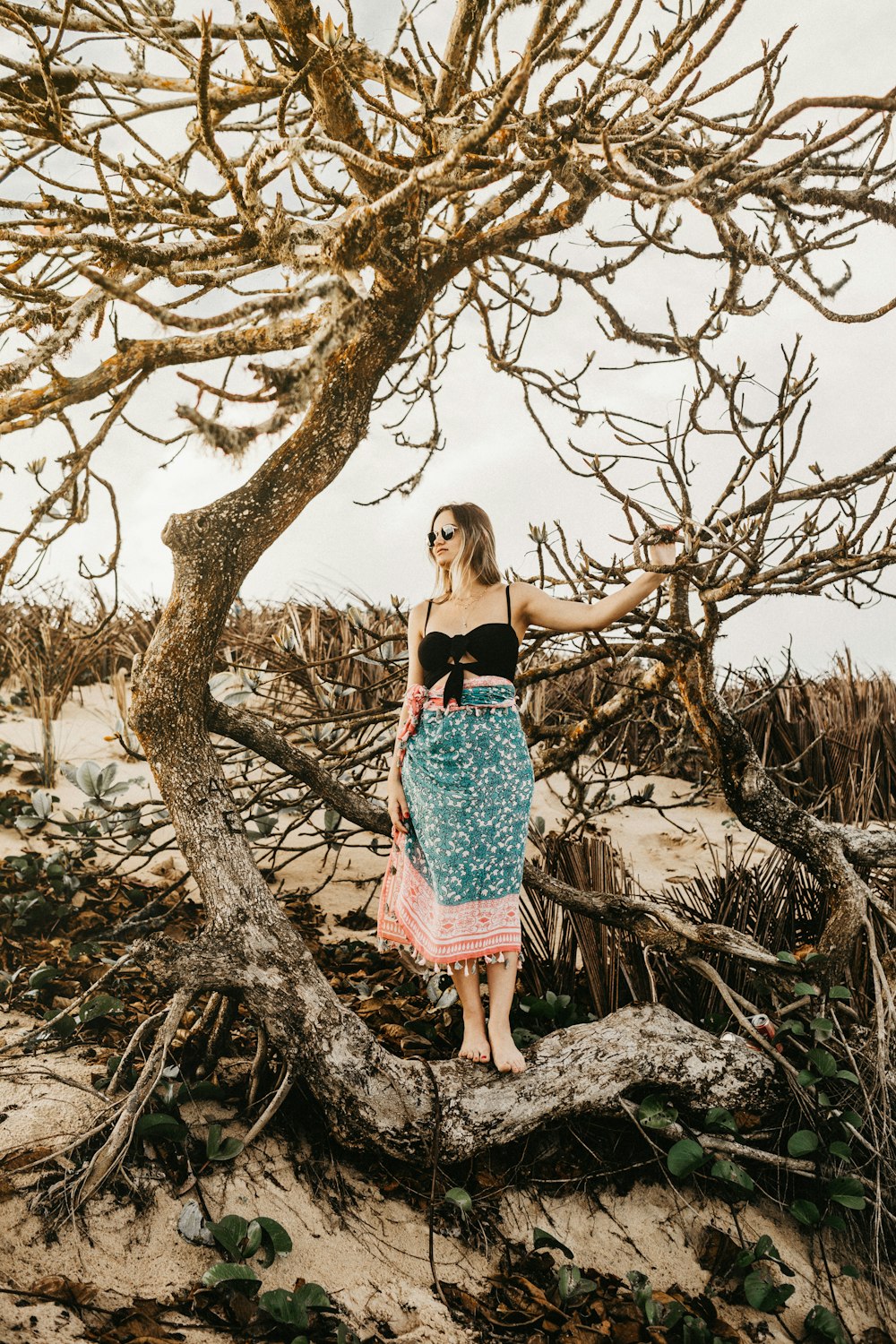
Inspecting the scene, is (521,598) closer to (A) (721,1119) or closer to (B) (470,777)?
(B) (470,777)

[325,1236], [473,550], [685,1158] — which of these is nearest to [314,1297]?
[325,1236]

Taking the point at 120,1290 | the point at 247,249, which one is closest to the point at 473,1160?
the point at 120,1290

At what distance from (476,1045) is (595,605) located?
155 centimetres

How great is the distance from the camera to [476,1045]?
2.93 m

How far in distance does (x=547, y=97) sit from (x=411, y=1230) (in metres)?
3.34

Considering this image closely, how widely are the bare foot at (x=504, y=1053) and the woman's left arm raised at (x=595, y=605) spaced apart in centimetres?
140

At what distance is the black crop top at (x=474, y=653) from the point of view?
3121 mm

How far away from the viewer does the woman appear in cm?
297

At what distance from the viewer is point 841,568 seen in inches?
124

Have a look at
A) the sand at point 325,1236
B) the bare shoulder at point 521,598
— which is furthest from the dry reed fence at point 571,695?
the sand at point 325,1236

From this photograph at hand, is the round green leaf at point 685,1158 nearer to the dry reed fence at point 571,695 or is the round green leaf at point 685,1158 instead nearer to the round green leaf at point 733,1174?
the round green leaf at point 733,1174

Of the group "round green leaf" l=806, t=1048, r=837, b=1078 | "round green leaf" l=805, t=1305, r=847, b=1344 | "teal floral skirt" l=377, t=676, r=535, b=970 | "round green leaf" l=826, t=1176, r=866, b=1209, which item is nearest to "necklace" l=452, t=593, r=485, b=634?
"teal floral skirt" l=377, t=676, r=535, b=970

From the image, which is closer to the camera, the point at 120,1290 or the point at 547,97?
the point at 120,1290

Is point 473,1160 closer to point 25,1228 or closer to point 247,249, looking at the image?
point 25,1228
